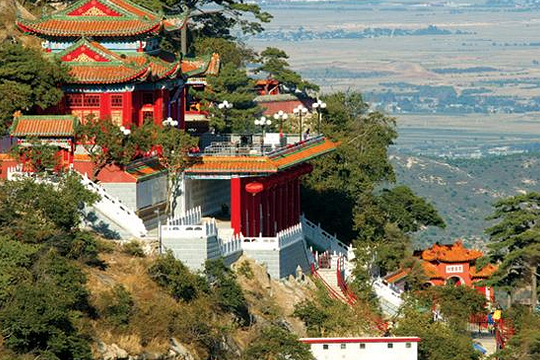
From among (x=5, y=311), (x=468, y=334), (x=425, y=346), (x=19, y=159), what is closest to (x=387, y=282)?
(x=468, y=334)

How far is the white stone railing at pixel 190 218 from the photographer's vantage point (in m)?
73.3

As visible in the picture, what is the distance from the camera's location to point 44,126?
242 feet

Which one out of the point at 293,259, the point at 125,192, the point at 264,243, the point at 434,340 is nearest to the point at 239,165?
the point at 264,243

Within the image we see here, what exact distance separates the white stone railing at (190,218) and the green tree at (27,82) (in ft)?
22.6

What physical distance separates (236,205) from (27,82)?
9.66m

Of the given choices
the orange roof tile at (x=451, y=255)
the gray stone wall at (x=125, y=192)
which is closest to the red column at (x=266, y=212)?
the gray stone wall at (x=125, y=192)

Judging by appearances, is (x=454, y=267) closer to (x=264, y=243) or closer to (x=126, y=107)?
(x=264, y=243)

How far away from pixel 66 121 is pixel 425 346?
53.8ft

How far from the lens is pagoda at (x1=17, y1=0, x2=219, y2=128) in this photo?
76.4 m

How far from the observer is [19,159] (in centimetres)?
7238

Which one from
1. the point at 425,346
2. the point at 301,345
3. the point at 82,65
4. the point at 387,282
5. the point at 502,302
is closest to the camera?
the point at 301,345

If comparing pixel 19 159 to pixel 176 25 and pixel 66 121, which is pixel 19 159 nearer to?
pixel 66 121

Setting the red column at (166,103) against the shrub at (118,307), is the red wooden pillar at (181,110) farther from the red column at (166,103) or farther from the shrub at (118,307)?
the shrub at (118,307)

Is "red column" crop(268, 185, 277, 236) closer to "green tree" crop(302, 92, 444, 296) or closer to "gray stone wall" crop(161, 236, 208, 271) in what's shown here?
"green tree" crop(302, 92, 444, 296)
